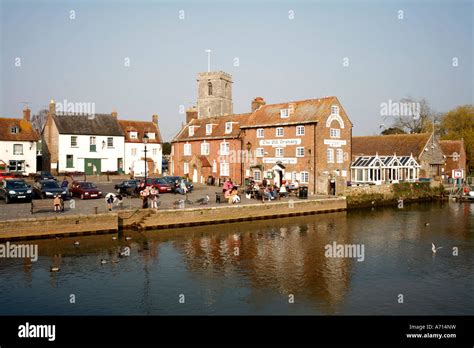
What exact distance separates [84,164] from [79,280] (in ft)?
149

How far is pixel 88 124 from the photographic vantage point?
63656 millimetres

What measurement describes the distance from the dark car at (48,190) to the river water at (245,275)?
347 inches

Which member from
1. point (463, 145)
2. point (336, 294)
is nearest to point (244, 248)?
point (336, 294)

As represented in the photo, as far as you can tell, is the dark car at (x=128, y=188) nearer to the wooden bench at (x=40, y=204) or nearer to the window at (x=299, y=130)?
the wooden bench at (x=40, y=204)

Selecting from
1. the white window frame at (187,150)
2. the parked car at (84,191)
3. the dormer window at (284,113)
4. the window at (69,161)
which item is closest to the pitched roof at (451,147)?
the dormer window at (284,113)

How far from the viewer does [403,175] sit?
56.1 metres

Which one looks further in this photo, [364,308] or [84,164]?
[84,164]

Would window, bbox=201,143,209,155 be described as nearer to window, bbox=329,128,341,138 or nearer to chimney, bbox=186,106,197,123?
chimney, bbox=186,106,197,123

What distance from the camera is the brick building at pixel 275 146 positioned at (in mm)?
46188

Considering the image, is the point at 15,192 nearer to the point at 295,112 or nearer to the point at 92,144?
the point at 295,112

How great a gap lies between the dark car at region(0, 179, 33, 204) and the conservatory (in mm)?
33884

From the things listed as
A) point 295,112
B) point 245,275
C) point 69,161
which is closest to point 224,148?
point 295,112
